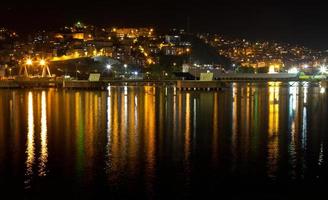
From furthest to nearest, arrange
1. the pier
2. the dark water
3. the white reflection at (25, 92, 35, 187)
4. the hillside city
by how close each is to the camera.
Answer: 1. the hillside city
2. the pier
3. the white reflection at (25, 92, 35, 187)
4. the dark water

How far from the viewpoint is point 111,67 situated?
110m

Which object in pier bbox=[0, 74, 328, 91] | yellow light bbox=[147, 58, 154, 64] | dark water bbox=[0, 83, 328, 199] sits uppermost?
yellow light bbox=[147, 58, 154, 64]

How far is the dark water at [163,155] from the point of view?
588 inches

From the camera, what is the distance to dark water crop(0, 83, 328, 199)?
588 inches

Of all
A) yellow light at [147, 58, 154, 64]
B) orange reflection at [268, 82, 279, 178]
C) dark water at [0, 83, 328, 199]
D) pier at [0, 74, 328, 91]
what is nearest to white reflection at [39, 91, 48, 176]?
dark water at [0, 83, 328, 199]

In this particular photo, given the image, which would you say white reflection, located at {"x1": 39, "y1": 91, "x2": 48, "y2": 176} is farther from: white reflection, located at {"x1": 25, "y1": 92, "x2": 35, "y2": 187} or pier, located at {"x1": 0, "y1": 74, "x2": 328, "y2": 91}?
pier, located at {"x1": 0, "y1": 74, "x2": 328, "y2": 91}

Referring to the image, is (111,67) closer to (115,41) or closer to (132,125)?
(115,41)

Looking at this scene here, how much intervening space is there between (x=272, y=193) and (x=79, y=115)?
65.4ft

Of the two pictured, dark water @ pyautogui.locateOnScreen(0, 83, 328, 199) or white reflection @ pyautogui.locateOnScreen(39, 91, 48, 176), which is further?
white reflection @ pyautogui.locateOnScreen(39, 91, 48, 176)

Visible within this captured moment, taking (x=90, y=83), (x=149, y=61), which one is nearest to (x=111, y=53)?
(x=149, y=61)

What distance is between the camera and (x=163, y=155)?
19.3 meters

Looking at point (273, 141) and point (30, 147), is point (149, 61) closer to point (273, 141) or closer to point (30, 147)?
point (273, 141)

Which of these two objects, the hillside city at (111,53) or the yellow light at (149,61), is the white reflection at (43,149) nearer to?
the hillside city at (111,53)

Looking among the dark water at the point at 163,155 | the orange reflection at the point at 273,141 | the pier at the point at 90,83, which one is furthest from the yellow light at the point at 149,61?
the dark water at the point at 163,155
